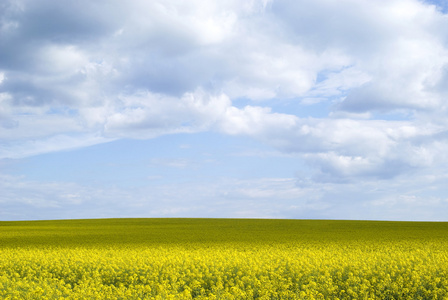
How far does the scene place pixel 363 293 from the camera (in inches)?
563

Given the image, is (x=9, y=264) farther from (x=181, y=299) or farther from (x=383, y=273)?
(x=383, y=273)

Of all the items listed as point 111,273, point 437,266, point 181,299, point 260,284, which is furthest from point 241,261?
point 437,266

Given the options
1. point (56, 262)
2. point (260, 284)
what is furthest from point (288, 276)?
point (56, 262)

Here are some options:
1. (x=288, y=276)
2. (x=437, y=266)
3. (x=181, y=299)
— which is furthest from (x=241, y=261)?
(x=437, y=266)

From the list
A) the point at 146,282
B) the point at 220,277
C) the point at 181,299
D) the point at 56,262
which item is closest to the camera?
the point at 181,299

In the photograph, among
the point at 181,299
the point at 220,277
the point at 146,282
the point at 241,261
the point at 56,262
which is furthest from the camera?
the point at 56,262

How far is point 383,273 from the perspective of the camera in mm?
16000

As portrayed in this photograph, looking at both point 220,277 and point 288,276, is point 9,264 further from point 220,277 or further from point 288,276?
point 288,276

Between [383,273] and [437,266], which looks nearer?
[383,273]

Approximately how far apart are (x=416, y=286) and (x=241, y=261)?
23.4 ft

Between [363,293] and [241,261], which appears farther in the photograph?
[241,261]

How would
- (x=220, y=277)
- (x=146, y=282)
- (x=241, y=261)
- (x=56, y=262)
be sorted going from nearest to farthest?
(x=220, y=277) < (x=146, y=282) < (x=241, y=261) < (x=56, y=262)

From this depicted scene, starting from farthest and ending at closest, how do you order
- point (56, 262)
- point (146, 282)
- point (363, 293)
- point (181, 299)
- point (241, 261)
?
point (56, 262) < point (241, 261) < point (146, 282) < point (363, 293) < point (181, 299)

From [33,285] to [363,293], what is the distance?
11606 millimetres
